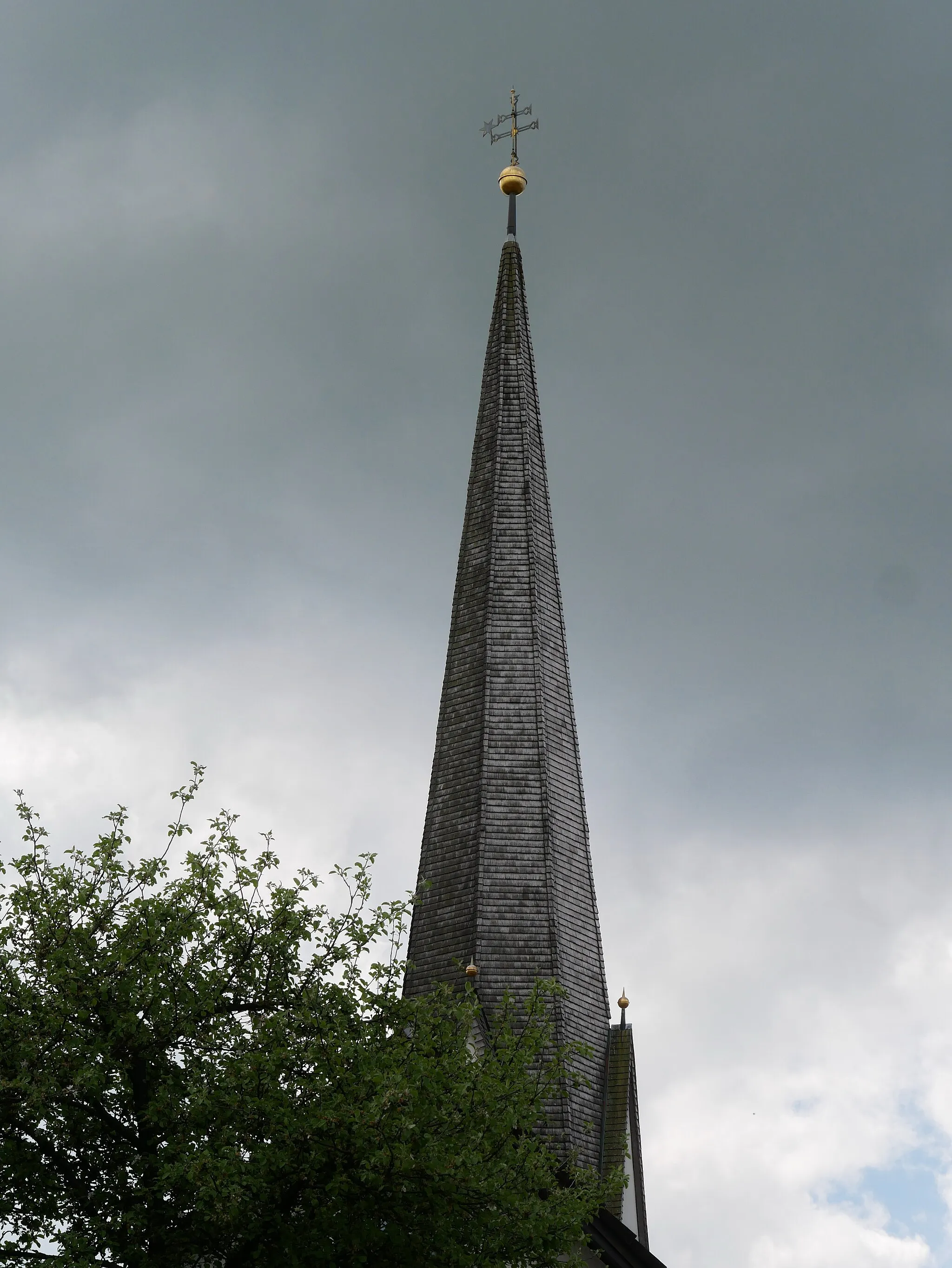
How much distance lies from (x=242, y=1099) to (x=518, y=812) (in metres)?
12.1

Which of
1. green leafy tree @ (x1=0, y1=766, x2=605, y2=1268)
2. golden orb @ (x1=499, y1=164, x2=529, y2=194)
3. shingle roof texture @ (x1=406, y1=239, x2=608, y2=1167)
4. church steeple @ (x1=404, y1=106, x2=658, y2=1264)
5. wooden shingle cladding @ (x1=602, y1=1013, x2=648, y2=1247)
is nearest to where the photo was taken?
green leafy tree @ (x1=0, y1=766, x2=605, y2=1268)

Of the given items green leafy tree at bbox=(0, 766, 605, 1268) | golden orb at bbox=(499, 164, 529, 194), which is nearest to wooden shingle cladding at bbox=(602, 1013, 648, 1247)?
green leafy tree at bbox=(0, 766, 605, 1268)

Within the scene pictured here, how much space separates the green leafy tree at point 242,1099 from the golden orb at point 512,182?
69.1ft

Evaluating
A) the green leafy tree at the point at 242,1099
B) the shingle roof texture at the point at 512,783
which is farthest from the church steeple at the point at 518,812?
the green leafy tree at the point at 242,1099

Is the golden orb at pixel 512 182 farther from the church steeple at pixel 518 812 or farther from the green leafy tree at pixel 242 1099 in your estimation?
the green leafy tree at pixel 242 1099

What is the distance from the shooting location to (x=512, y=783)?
91.4 feet

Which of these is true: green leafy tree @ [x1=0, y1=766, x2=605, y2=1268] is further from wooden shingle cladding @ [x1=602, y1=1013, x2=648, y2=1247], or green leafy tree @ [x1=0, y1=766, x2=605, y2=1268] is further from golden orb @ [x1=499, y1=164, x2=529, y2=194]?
golden orb @ [x1=499, y1=164, x2=529, y2=194]

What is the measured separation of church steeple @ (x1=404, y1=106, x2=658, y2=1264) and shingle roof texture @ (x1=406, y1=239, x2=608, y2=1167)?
0.03 m

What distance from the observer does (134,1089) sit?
16562mm

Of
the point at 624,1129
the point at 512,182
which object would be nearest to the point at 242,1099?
the point at 624,1129

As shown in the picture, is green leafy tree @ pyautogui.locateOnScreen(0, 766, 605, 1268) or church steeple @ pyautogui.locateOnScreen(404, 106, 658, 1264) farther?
church steeple @ pyautogui.locateOnScreen(404, 106, 658, 1264)

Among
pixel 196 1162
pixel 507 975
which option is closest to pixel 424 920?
pixel 507 975

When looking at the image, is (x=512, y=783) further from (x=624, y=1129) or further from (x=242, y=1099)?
(x=242, y=1099)

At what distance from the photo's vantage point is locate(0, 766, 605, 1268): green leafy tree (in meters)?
15.5
